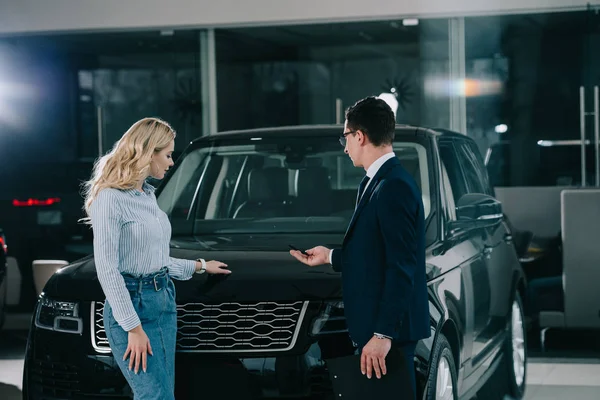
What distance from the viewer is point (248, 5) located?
41.4ft

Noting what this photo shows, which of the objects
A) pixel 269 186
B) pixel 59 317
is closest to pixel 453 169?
pixel 269 186

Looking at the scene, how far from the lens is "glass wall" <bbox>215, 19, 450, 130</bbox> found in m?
12.1

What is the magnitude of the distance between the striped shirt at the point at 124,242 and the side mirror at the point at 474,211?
7.38 ft

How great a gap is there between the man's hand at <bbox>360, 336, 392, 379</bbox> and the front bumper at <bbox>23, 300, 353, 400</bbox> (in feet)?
2.32

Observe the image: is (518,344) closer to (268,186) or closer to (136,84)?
(268,186)

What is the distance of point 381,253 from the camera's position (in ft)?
13.9

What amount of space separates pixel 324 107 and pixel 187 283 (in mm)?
7233

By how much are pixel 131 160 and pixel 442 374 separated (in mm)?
1951

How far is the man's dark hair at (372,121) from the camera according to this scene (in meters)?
4.34

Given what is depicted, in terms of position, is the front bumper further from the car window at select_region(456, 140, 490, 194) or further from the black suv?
the car window at select_region(456, 140, 490, 194)

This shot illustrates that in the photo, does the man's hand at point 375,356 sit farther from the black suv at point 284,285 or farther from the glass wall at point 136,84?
the glass wall at point 136,84

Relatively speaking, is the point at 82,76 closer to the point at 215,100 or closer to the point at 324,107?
the point at 215,100

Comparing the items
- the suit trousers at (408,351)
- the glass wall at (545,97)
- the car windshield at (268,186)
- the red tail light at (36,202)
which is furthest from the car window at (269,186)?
the red tail light at (36,202)

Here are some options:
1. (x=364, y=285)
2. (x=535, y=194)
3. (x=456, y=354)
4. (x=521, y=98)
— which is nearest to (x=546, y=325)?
(x=535, y=194)
